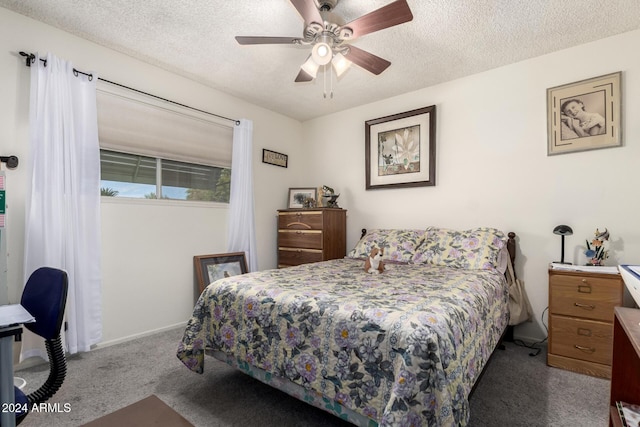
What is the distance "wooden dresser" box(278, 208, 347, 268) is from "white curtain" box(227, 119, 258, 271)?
0.39m

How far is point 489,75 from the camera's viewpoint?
2.91m

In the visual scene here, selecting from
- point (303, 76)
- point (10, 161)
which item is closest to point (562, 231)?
point (303, 76)

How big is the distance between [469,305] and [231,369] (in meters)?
1.64

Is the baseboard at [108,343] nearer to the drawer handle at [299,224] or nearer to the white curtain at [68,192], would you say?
the white curtain at [68,192]

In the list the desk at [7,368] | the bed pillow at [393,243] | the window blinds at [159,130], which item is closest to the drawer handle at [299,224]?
the bed pillow at [393,243]

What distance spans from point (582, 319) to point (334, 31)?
8.45 feet

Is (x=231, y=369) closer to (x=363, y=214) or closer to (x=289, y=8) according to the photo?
(x=363, y=214)

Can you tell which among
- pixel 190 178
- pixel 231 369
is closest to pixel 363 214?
pixel 190 178

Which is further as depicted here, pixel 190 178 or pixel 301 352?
pixel 190 178

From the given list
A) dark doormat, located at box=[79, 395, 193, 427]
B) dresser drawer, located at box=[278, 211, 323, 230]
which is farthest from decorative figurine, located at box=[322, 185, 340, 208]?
dark doormat, located at box=[79, 395, 193, 427]

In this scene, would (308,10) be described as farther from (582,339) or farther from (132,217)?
(582,339)

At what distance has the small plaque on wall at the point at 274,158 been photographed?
384 centimetres

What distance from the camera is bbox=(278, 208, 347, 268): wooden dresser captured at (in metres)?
3.44

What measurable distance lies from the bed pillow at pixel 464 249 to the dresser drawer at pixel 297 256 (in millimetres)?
1099
